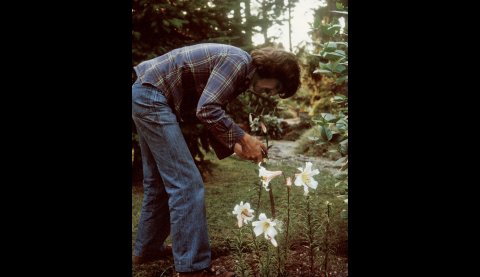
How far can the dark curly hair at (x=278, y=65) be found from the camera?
76.9 inches

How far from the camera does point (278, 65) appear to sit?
6.48ft

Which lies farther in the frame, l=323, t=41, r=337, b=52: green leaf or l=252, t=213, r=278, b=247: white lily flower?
l=323, t=41, r=337, b=52: green leaf

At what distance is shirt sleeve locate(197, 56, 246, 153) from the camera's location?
1772 mm

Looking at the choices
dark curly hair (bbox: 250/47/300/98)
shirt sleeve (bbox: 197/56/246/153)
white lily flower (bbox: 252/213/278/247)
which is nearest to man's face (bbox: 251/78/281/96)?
dark curly hair (bbox: 250/47/300/98)

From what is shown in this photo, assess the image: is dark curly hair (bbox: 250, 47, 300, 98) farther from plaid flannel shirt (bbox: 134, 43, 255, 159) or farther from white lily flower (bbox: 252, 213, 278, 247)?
white lily flower (bbox: 252, 213, 278, 247)

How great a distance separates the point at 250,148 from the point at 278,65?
0.42 m

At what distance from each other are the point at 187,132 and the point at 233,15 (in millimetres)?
954

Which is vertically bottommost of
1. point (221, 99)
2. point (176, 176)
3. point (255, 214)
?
point (255, 214)

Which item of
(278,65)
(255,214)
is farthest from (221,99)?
(255,214)

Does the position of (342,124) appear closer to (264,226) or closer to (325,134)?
(325,134)

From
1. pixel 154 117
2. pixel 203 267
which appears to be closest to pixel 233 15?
pixel 154 117

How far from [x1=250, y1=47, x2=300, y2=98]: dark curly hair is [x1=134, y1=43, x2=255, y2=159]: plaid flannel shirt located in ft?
0.15
